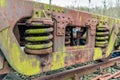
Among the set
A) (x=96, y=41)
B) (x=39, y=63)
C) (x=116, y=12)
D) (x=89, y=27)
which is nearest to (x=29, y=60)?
(x=39, y=63)

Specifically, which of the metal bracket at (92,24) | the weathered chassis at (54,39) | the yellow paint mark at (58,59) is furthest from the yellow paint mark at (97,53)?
the yellow paint mark at (58,59)

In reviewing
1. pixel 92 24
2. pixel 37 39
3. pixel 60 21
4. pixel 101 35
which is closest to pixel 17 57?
pixel 37 39

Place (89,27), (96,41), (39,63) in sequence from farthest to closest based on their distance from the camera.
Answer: (96,41)
(89,27)
(39,63)

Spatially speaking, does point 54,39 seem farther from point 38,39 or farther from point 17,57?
point 17,57

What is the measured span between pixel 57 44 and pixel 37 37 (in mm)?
523

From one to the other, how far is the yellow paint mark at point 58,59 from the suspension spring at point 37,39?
339 mm

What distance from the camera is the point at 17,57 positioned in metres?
2.54

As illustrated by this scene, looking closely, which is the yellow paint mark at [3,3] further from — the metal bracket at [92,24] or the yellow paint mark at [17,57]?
the metal bracket at [92,24]

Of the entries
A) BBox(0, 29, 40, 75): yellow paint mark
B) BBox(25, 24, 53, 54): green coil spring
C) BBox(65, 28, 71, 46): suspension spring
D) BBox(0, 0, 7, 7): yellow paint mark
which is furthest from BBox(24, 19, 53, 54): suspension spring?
BBox(65, 28, 71, 46): suspension spring

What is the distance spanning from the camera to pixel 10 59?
2447 millimetres

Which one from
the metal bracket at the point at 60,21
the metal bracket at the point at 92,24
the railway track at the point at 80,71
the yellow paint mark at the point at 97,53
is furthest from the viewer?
the yellow paint mark at the point at 97,53

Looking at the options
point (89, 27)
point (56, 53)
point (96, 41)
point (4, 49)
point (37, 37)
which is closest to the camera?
point (4, 49)

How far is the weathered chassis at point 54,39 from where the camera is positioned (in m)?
2.41

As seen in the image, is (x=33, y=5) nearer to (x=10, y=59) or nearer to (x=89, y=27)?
(x=10, y=59)
